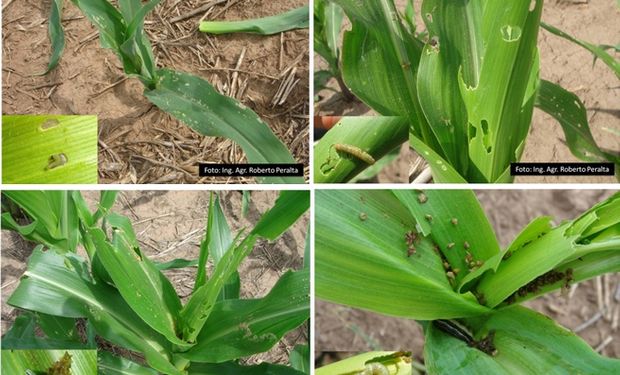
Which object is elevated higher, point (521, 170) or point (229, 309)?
point (521, 170)

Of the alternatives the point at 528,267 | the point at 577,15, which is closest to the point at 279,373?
the point at 528,267

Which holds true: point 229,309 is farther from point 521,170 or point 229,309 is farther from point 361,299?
point 521,170

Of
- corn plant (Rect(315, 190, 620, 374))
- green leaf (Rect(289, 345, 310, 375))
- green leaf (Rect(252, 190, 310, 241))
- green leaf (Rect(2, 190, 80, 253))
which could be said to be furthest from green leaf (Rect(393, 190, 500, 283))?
green leaf (Rect(2, 190, 80, 253))

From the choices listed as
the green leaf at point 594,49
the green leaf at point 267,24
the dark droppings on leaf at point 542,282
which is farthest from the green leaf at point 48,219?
the green leaf at point 594,49

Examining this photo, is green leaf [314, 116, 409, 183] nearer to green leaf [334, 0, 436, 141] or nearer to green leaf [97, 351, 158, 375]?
green leaf [334, 0, 436, 141]

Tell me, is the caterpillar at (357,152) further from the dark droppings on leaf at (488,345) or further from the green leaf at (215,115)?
the dark droppings on leaf at (488,345)
